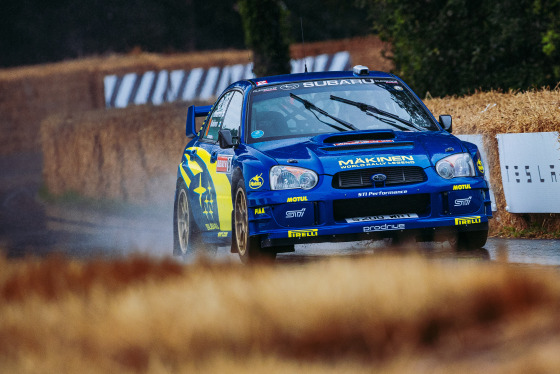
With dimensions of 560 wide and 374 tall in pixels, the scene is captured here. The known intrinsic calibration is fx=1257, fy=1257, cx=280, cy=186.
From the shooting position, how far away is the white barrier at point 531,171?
12.8 meters

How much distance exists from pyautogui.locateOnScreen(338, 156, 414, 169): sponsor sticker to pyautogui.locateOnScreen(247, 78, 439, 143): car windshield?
0.91 m

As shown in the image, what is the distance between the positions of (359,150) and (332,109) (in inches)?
47.7

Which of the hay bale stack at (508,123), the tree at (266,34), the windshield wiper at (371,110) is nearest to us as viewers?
the windshield wiper at (371,110)

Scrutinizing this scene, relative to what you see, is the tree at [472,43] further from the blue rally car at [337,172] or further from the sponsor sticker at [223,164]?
the sponsor sticker at [223,164]

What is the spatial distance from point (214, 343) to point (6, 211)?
18896 mm

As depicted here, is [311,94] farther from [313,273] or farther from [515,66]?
[515,66]

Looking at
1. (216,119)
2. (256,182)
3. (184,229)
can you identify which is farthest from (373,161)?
(184,229)

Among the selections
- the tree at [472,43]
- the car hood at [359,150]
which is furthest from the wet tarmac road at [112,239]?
the tree at [472,43]

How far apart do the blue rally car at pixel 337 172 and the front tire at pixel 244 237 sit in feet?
0.04

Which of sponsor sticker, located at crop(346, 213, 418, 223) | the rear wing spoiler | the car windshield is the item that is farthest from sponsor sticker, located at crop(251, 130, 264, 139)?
the rear wing spoiler

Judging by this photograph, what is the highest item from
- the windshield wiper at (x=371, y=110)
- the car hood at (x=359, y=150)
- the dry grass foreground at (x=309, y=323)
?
the windshield wiper at (x=371, y=110)

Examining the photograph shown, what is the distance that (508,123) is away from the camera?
1368cm

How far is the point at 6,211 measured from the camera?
24484 millimetres

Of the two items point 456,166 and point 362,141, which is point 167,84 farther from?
point 456,166
